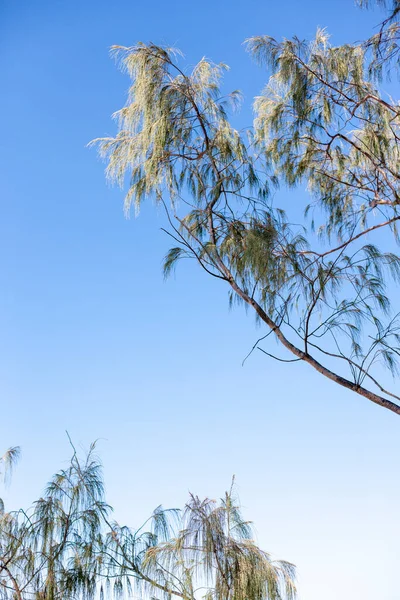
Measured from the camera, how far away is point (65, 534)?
12.8ft

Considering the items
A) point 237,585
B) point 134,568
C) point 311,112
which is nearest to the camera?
point 237,585

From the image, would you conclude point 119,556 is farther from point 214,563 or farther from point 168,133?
point 168,133

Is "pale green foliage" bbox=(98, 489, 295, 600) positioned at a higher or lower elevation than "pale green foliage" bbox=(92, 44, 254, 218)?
lower

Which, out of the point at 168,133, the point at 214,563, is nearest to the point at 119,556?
the point at 214,563

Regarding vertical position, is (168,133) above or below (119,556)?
above

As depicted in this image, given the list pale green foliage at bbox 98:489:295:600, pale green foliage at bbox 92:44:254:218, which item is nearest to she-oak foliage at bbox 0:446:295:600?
pale green foliage at bbox 98:489:295:600

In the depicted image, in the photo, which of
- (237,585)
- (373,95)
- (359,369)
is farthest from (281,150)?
(237,585)

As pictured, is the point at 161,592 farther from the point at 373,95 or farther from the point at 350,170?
the point at 373,95

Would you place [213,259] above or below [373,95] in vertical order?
below

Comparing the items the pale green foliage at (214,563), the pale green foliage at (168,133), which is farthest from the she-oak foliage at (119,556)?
the pale green foliage at (168,133)

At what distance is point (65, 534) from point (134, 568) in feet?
1.37

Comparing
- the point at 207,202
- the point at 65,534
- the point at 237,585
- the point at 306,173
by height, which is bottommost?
the point at 237,585

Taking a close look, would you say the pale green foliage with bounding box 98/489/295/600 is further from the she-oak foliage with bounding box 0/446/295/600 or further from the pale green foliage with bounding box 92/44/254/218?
the pale green foliage with bounding box 92/44/254/218

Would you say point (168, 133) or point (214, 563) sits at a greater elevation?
point (168, 133)
